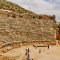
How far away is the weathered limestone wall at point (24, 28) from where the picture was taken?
22381 millimetres

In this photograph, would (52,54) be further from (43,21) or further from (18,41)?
(43,21)

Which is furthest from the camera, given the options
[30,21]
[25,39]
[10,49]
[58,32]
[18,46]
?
[58,32]

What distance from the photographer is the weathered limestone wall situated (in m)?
22.4

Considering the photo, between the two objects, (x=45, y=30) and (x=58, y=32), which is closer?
(x=45, y=30)

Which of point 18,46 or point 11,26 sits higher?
point 11,26

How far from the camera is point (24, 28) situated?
24375mm

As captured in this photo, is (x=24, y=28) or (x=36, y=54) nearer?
(x=36, y=54)

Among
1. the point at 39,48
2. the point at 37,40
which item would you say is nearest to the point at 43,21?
the point at 37,40

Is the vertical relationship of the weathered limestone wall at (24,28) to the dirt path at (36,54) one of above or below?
above

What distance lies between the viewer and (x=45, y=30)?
2592cm

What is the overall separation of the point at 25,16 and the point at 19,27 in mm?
2842

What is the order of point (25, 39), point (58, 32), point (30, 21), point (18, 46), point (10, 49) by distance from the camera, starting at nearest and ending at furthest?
point (10, 49) < point (18, 46) < point (25, 39) < point (30, 21) < point (58, 32)

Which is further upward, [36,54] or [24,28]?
[24,28]

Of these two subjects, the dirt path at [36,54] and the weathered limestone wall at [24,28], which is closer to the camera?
the dirt path at [36,54]
